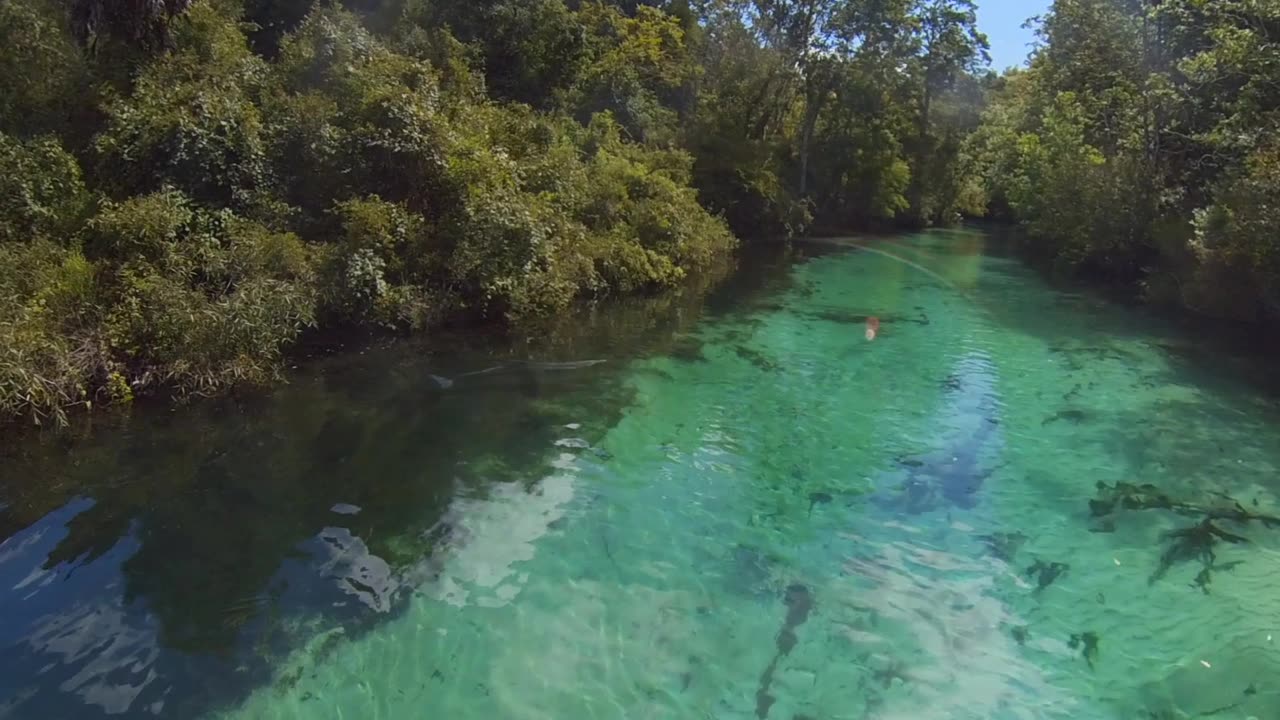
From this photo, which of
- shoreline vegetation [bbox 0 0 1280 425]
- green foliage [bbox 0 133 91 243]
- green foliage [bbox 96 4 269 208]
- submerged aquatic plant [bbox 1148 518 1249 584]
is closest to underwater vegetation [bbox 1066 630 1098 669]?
submerged aquatic plant [bbox 1148 518 1249 584]

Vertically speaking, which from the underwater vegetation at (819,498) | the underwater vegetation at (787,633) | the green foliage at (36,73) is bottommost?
the underwater vegetation at (787,633)

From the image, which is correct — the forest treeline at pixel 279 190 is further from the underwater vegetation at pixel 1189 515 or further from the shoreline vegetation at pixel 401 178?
the underwater vegetation at pixel 1189 515

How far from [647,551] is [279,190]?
1250 cm

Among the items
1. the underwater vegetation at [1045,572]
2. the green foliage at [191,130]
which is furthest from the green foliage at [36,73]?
the underwater vegetation at [1045,572]

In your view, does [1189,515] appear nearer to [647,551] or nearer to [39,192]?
[647,551]

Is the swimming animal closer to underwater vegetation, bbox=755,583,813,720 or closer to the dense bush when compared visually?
underwater vegetation, bbox=755,583,813,720

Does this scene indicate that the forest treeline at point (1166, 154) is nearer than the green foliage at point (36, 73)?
No

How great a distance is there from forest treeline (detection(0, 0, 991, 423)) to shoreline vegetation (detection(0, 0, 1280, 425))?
0.06 m

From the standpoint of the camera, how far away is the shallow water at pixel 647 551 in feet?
21.5

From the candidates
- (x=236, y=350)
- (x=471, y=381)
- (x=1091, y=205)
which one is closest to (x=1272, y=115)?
(x=1091, y=205)

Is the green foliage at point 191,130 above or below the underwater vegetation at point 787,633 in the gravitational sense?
above

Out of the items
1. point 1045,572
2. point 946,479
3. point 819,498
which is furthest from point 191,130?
point 1045,572

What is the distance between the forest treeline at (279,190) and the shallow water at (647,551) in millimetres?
1465

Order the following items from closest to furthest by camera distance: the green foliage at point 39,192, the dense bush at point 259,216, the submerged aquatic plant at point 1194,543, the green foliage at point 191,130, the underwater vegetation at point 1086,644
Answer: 1. the underwater vegetation at point 1086,644
2. the submerged aquatic plant at point 1194,543
3. the dense bush at point 259,216
4. the green foliage at point 39,192
5. the green foliage at point 191,130
